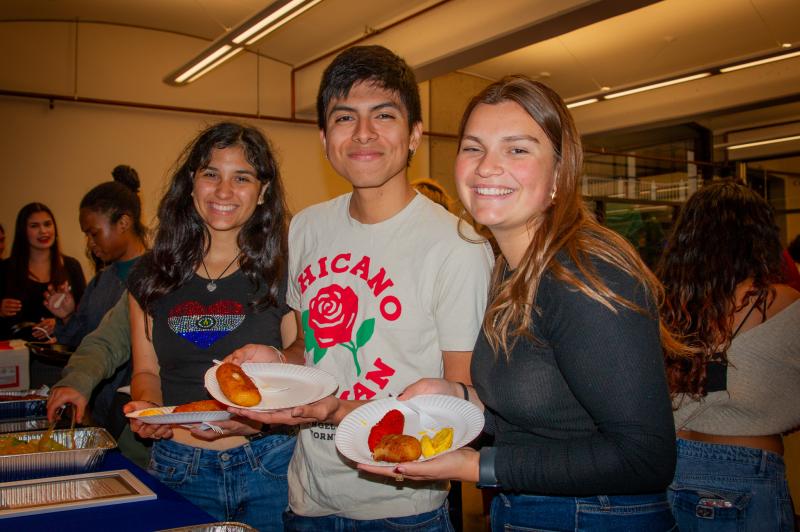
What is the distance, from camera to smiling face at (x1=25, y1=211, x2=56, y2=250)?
4414 millimetres

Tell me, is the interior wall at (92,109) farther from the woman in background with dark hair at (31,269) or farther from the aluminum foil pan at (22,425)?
the aluminum foil pan at (22,425)

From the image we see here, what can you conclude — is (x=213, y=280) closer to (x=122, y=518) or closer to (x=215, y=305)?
(x=215, y=305)

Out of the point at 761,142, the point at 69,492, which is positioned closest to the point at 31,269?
the point at 69,492

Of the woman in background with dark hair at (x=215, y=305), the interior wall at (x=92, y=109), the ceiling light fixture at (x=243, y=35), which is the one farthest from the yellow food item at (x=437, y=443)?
the interior wall at (x=92, y=109)

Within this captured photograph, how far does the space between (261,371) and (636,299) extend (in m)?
0.96

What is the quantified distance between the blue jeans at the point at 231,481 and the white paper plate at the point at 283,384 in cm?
24

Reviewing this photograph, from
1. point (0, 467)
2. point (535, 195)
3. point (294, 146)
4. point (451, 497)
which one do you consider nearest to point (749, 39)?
point (294, 146)

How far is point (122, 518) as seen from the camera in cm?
133

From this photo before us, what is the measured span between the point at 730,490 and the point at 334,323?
124 centimetres

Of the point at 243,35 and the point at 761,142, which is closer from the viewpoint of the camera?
the point at 243,35

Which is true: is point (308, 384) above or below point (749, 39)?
below

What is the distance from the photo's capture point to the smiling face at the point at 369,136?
5.37ft

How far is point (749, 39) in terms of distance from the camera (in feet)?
25.7

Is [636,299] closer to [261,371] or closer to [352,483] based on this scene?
[352,483]
